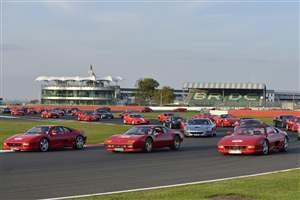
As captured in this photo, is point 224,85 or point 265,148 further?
point 224,85

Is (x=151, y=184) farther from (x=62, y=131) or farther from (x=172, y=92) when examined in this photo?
(x=172, y=92)

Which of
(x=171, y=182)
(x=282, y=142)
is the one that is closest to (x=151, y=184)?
(x=171, y=182)

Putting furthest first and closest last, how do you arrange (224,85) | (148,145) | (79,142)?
1. (224,85)
2. (79,142)
3. (148,145)

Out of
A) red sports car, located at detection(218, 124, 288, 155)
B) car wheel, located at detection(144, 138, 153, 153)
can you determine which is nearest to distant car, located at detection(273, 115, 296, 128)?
red sports car, located at detection(218, 124, 288, 155)

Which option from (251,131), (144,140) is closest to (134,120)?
(144,140)

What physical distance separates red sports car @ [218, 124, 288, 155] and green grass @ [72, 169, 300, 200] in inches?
323

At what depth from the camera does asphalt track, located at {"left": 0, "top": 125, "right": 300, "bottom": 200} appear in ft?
40.8

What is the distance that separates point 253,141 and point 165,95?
503 feet

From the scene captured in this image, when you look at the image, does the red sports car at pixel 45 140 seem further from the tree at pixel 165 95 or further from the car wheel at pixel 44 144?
the tree at pixel 165 95

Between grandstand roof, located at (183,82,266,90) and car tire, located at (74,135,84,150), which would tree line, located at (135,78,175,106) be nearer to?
grandstand roof, located at (183,82,266,90)

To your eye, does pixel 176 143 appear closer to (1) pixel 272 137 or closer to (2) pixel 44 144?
(1) pixel 272 137

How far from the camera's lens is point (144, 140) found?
23891 mm

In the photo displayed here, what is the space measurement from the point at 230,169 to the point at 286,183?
4099mm

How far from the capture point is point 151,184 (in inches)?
513
